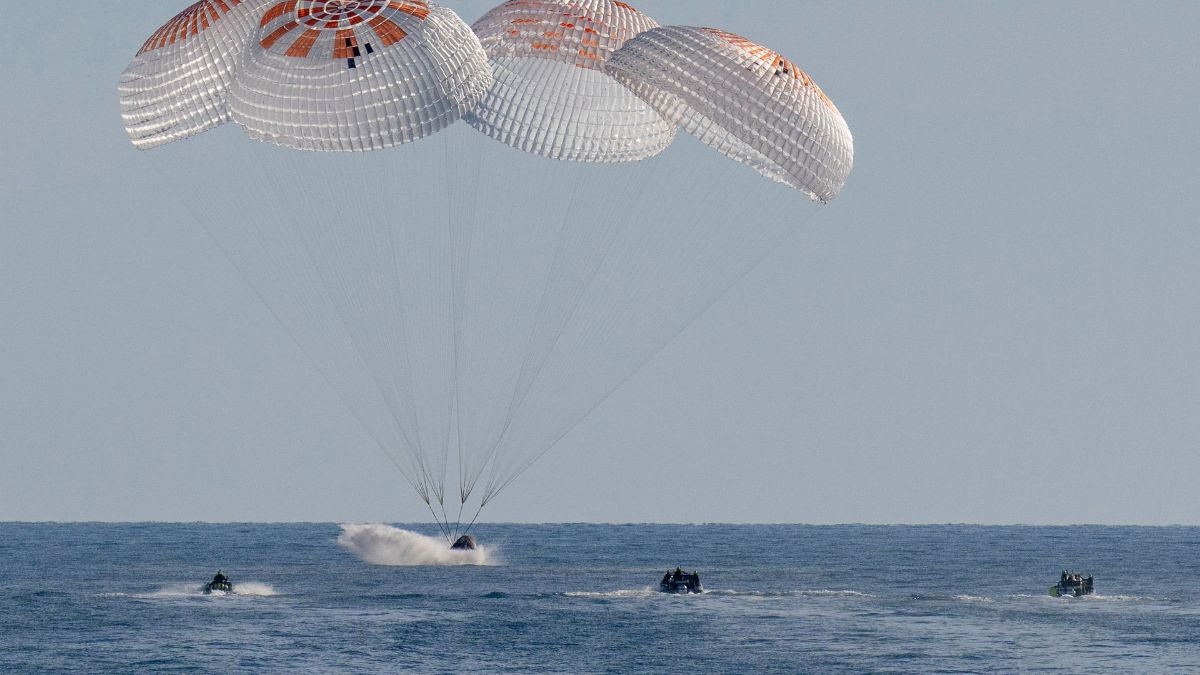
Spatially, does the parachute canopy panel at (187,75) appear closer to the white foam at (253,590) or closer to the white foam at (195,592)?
the white foam at (195,592)

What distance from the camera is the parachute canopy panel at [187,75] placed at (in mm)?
30422

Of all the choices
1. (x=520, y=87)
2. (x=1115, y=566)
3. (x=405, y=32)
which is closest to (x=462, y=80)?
(x=405, y=32)

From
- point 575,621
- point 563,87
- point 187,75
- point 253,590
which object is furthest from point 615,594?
point 187,75

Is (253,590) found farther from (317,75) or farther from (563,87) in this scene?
(317,75)

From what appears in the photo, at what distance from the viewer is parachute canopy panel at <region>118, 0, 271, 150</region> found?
30422 millimetres

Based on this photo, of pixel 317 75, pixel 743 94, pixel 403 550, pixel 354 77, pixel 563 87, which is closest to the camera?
pixel 354 77

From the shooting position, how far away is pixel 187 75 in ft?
99.8

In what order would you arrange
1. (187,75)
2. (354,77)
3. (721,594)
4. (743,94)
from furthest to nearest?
1. (721,594)
2. (187,75)
3. (743,94)
4. (354,77)

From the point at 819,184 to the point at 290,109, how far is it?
965 cm

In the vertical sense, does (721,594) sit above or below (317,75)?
below

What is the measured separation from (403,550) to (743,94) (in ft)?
139

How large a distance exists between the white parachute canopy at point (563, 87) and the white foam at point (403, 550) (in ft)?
115

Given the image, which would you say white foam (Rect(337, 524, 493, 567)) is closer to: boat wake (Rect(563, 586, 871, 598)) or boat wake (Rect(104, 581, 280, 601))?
boat wake (Rect(104, 581, 280, 601))

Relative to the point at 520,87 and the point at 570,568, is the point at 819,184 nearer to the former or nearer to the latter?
the point at 520,87
